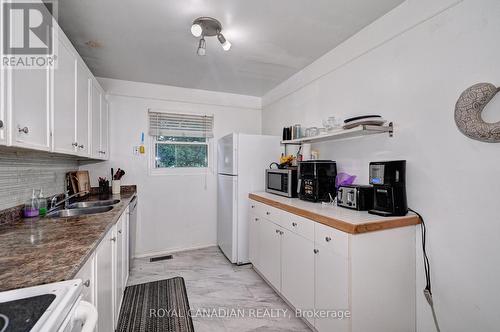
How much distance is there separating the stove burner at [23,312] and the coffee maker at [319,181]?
1903 mm

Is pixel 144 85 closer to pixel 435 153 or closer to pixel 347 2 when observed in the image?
pixel 347 2

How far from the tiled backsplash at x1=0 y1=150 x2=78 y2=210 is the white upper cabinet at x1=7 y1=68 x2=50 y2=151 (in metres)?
0.40

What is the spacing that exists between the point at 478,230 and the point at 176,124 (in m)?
3.39

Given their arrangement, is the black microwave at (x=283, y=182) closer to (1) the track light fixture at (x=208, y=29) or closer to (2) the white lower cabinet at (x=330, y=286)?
(2) the white lower cabinet at (x=330, y=286)

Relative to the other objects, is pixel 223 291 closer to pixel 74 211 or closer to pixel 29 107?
pixel 74 211

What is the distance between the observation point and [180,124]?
346cm

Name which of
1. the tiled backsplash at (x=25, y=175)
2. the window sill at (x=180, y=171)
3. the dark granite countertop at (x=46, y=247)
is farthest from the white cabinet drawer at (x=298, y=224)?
the tiled backsplash at (x=25, y=175)

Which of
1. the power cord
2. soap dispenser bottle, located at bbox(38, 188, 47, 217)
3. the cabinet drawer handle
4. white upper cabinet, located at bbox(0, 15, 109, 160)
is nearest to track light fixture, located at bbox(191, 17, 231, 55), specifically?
white upper cabinet, located at bbox(0, 15, 109, 160)

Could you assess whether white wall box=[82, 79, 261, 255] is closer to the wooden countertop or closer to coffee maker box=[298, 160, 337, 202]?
coffee maker box=[298, 160, 337, 202]

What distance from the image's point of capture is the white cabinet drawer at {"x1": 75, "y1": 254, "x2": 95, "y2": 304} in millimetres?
990

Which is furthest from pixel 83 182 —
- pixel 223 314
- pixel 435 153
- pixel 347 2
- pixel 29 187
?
pixel 435 153

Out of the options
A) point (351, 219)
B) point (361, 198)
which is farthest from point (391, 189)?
point (351, 219)

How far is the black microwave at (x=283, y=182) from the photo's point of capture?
2.44 meters

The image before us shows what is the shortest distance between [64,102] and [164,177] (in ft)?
6.39
